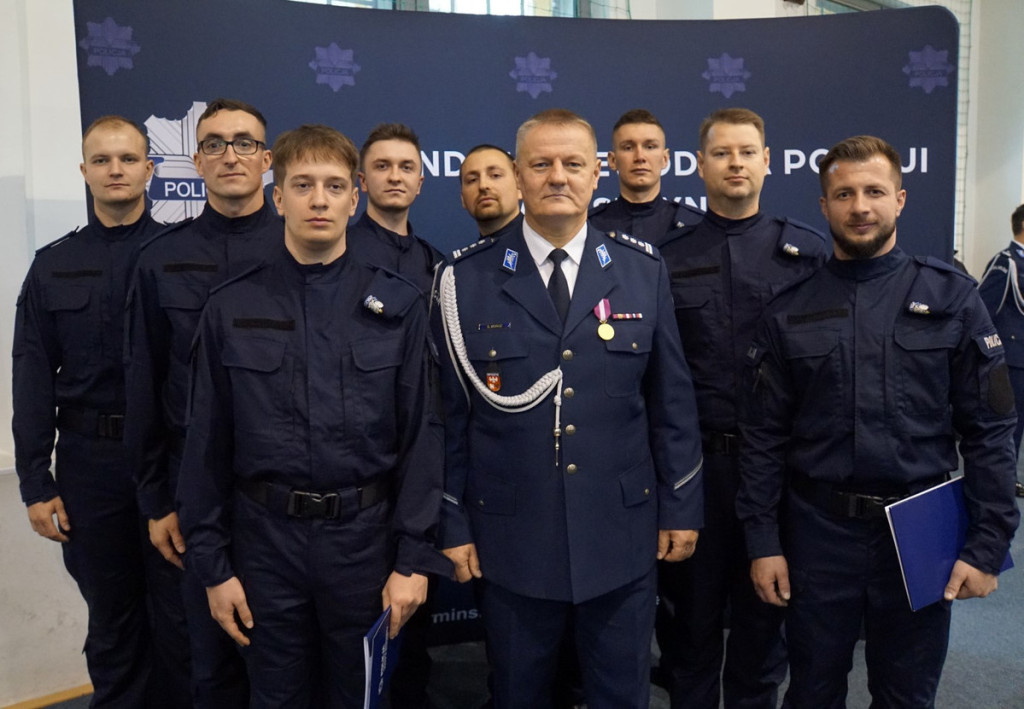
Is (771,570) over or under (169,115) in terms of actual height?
under

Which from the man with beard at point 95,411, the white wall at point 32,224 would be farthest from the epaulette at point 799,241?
the white wall at point 32,224

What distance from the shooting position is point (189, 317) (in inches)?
87.7

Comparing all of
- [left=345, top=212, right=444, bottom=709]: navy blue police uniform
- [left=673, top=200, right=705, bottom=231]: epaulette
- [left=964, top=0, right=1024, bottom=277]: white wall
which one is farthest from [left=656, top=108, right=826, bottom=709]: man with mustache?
[left=964, top=0, right=1024, bottom=277]: white wall

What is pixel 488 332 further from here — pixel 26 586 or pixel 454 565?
pixel 26 586

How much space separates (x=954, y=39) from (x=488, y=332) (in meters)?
3.10

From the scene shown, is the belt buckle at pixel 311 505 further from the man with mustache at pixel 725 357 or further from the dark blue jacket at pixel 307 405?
the man with mustache at pixel 725 357

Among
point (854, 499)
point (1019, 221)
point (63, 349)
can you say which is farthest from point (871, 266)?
point (1019, 221)

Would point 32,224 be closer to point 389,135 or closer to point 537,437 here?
point 389,135

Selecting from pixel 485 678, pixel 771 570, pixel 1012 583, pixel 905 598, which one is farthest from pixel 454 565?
pixel 1012 583

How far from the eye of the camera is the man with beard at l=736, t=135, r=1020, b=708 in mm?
1925

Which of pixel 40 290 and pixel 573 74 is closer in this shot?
pixel 40 290

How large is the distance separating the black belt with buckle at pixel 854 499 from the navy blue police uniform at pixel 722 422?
0.34 m

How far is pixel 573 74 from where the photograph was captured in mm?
3510

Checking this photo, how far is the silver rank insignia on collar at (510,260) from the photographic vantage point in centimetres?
195
